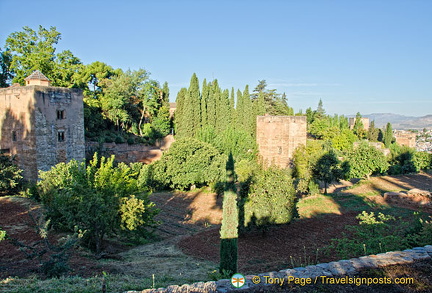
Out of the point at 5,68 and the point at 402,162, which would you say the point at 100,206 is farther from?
the point at 402,162

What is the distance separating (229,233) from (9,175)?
16333mm

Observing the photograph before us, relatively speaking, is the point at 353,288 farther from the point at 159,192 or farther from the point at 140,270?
the point at 159,192

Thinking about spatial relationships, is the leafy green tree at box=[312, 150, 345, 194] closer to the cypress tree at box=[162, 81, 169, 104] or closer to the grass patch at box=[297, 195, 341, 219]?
the grass patch at box=[297, 195, 341, 219]

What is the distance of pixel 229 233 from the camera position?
9641 mm

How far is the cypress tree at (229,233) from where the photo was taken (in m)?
9.16

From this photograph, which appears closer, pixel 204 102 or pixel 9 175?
pixel 9 175

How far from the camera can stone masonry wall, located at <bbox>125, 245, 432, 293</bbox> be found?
248 inches

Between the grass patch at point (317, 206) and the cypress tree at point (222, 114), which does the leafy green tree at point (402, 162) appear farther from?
the cypress tree at point (222, 114)

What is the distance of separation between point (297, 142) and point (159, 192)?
1293cm

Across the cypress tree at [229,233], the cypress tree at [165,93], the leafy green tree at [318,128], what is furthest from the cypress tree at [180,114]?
the cypress tree at [229,233]

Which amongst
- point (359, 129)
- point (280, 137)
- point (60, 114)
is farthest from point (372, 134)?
point (60, 114)

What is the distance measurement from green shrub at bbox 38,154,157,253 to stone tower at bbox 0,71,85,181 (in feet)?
33.4

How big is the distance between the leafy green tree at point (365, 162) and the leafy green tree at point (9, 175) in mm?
22891

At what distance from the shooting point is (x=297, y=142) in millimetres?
29672
